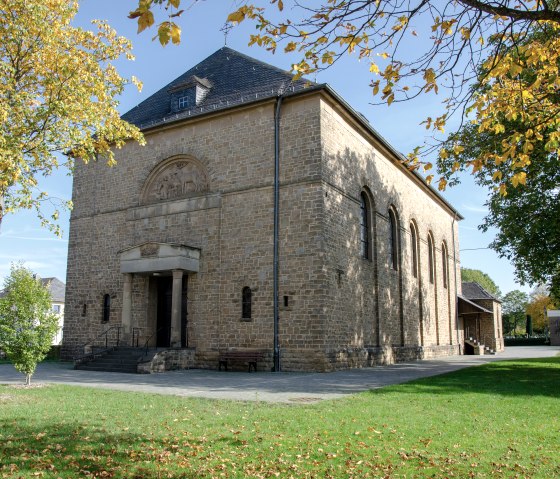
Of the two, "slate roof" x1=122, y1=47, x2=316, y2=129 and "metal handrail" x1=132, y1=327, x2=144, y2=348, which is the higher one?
"slate roof" x1=122, y1=47, x2=316, y2=129

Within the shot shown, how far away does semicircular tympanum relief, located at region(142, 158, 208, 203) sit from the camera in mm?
20391

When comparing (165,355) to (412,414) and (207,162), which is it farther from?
(412,414)

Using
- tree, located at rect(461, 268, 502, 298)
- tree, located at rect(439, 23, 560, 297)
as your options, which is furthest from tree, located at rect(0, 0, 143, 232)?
tree, located at rect(461, 268, 502, 298)

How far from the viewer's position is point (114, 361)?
17797mm

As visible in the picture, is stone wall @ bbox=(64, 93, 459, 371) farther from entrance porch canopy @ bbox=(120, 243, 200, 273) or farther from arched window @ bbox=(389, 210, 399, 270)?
entrance porch canopy @ bbox=(120, 243, 200, 273)

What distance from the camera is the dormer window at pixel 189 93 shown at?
851 inches

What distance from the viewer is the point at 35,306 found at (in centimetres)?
1268

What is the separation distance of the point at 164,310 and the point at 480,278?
233ft

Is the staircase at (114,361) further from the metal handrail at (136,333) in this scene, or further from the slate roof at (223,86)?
the slate roof at (223,86)

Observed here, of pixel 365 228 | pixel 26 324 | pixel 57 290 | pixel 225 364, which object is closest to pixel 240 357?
pixel 225 364

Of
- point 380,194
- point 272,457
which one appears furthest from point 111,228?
point 272,457

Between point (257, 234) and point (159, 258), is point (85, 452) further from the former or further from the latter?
point (159, 258)

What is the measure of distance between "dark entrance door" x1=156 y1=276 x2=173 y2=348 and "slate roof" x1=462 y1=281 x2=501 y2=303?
26.9m

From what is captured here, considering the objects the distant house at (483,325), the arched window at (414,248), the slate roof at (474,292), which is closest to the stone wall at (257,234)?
the arched window at (414,248)
